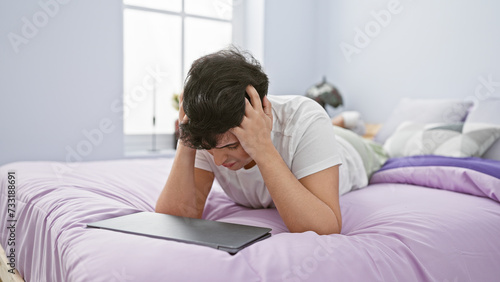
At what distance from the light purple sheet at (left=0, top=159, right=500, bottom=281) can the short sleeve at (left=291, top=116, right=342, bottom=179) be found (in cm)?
18

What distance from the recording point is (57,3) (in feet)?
9.61

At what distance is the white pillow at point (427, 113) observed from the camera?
2.29 metres

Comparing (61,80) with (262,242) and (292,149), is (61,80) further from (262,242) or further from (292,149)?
(262,242)

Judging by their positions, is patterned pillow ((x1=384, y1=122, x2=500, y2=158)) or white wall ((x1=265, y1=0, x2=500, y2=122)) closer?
patterned pillow ((x1=384, y1=122, x2=500, y2=158))

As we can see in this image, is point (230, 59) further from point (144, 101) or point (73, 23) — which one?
point (144, 101)

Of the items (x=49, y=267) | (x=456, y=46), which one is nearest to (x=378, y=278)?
(x=49, y=267)

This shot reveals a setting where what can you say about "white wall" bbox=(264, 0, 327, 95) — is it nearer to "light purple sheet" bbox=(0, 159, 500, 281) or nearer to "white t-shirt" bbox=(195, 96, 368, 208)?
"light purple sheet" bbox=(0, 159, 500, 281)

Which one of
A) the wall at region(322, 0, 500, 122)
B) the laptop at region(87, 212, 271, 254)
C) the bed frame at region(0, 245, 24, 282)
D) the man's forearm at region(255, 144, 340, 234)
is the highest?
the wall at region(322, 0, 500, 122)

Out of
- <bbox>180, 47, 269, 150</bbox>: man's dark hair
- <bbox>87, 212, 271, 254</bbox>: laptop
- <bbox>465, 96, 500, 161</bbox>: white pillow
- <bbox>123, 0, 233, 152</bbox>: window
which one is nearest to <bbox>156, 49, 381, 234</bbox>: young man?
<bbox>180, 47, 269, 150</bbox>: man's dark hair

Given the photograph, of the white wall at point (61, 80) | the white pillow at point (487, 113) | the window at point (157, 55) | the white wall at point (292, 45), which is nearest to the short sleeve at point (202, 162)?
the white pillow at point (487, 113)

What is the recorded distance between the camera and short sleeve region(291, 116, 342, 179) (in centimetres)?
112

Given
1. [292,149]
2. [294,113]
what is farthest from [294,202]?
[294,113]

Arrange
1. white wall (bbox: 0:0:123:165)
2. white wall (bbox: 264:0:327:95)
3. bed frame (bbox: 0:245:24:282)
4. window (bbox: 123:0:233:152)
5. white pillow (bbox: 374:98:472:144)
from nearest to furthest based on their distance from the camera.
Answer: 1. bed frame (bbox: 0:245:24:282)
2. white pillow (bbox: 374:98:472:144)
3. white wall (bbox: 0:0:123:165)
4. window (bbox: 123:0:233:152)
5. white wall (bbox: 264:0:327:95)

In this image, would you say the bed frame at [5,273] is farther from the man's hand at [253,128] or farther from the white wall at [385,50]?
the white wall at [385,50]
